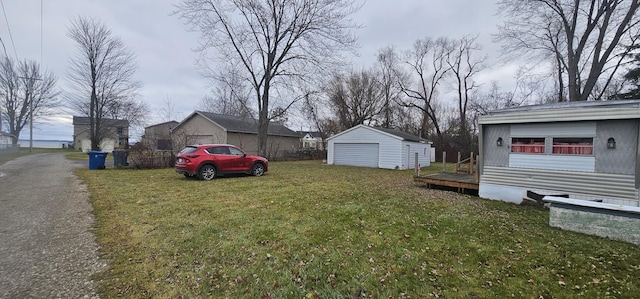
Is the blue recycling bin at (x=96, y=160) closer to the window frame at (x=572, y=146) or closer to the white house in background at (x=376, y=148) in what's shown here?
the white house in background at (x=376, y=148)

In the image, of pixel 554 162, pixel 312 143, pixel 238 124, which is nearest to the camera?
pixel 554 162

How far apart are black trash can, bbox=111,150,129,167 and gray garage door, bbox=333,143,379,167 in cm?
1316

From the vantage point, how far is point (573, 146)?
6.76 meters

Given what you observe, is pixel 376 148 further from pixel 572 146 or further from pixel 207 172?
pixel 572 146

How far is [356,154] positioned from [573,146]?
44.7 feet

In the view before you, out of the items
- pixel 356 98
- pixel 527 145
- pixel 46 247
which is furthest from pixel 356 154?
pixel 46 247

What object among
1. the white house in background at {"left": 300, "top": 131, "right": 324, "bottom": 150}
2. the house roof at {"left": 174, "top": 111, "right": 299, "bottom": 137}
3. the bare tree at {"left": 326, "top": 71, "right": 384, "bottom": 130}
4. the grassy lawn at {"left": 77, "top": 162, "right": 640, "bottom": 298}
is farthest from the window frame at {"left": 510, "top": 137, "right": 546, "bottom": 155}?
the white house in background at {"left": 300, "top": 131, "right": 324, "bottom": 150}

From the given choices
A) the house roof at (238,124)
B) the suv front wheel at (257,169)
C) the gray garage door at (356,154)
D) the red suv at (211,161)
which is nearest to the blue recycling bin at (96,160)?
the red suv at (211,161)

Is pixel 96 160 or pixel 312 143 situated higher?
pixel 312 143

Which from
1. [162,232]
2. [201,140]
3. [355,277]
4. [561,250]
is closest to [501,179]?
[561,250]

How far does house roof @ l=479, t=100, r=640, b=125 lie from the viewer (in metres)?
5.94

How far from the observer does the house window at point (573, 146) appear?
657 cm

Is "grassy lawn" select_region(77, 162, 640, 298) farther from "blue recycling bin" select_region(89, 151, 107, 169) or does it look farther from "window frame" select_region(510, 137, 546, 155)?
"blue recycling bin" select_region(89, 151, 107, 169)

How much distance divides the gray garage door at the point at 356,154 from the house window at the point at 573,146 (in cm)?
1201
